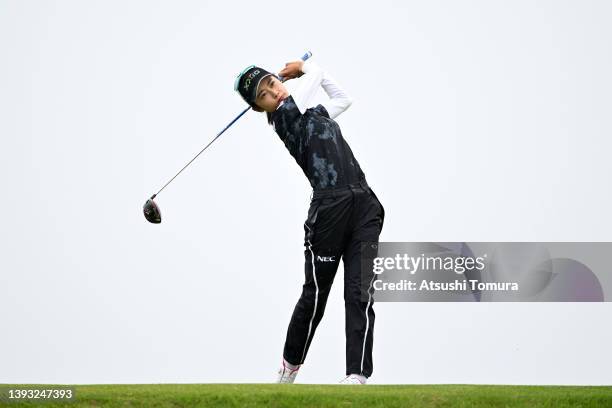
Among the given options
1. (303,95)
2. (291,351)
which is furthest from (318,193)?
(291,351)

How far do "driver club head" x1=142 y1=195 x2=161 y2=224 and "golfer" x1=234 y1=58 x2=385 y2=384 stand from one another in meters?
1.09

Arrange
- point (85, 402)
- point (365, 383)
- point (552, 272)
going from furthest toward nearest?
point (552, 272)
point (365, 383)
point (85, 402)

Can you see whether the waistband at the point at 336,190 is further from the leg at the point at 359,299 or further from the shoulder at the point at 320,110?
the shoulder at the point at 320,110

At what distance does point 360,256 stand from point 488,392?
1.30 meters

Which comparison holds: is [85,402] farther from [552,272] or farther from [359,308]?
[552,272]

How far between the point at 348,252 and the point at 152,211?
1541 mm

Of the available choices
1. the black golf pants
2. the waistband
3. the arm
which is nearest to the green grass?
the black golf pants

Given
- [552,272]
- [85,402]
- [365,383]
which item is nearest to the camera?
[85,402]

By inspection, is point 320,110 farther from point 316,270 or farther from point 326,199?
point 316,270

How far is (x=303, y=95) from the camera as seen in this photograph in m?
6.35

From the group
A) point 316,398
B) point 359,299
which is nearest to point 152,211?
point 359,299

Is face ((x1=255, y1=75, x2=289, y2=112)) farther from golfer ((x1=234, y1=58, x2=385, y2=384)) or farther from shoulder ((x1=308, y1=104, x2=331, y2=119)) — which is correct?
shoulder ((x1=308, y1=104, x2=331, y2=119))

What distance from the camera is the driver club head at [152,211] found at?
7.02m

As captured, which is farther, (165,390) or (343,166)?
(343,166)
